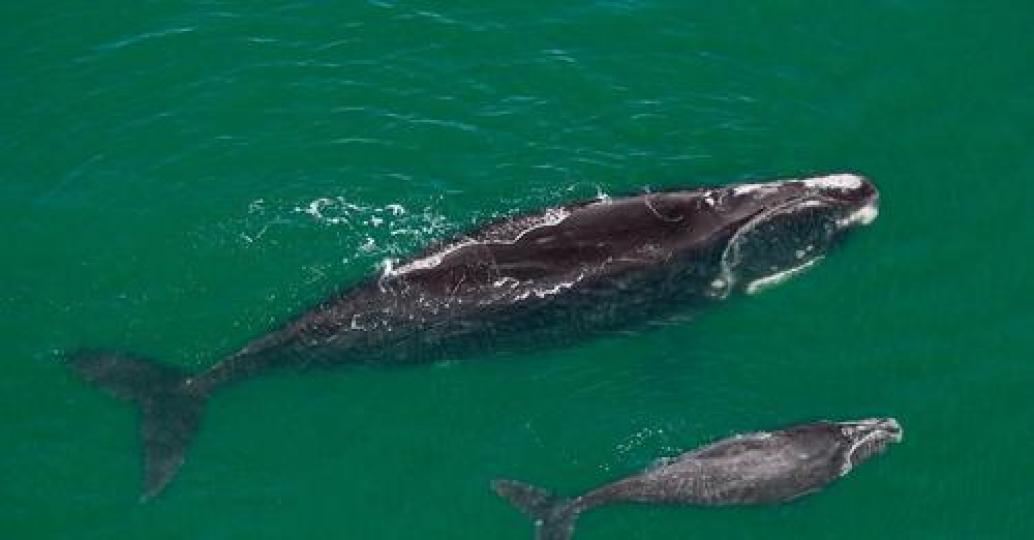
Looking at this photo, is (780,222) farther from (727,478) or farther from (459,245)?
(459,245)

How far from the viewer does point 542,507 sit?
2902cm

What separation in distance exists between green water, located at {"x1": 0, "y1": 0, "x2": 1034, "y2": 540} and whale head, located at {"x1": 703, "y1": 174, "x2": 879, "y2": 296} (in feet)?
2.20

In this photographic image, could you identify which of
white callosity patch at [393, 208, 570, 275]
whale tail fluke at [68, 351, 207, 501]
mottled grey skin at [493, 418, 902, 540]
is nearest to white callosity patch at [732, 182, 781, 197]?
white callosity patch at [393, 208, 570, 275]

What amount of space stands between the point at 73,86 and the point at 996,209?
25.9 metres

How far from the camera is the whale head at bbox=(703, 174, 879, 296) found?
32656 mm

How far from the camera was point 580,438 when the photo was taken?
100ft

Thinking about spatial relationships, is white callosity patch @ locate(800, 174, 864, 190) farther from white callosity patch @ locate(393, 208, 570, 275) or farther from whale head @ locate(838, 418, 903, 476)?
whale head @ locate(838, 418, 903, 476)

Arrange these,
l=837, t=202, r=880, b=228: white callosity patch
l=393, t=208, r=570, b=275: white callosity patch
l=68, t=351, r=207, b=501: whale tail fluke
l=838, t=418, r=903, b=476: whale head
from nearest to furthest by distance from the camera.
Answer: l=838, t=418, r=903, b=476: whale head, l=68, t=351, r=207, b=501: whale tail fluke, l=393, t=208, r=570, b=275: white callosity patch, l=837, t=202, r=880, b=228: white callosity patch

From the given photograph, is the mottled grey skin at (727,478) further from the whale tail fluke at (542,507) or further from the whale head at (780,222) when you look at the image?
the whale head at (780,222)

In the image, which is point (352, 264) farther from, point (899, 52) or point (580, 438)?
point (899, 52)

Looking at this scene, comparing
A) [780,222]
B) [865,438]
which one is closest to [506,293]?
[780,222]

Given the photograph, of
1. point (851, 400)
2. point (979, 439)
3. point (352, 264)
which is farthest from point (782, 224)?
point (352, 264)

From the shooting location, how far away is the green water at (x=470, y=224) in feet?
98.0

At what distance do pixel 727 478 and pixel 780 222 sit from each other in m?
→ 7.41
